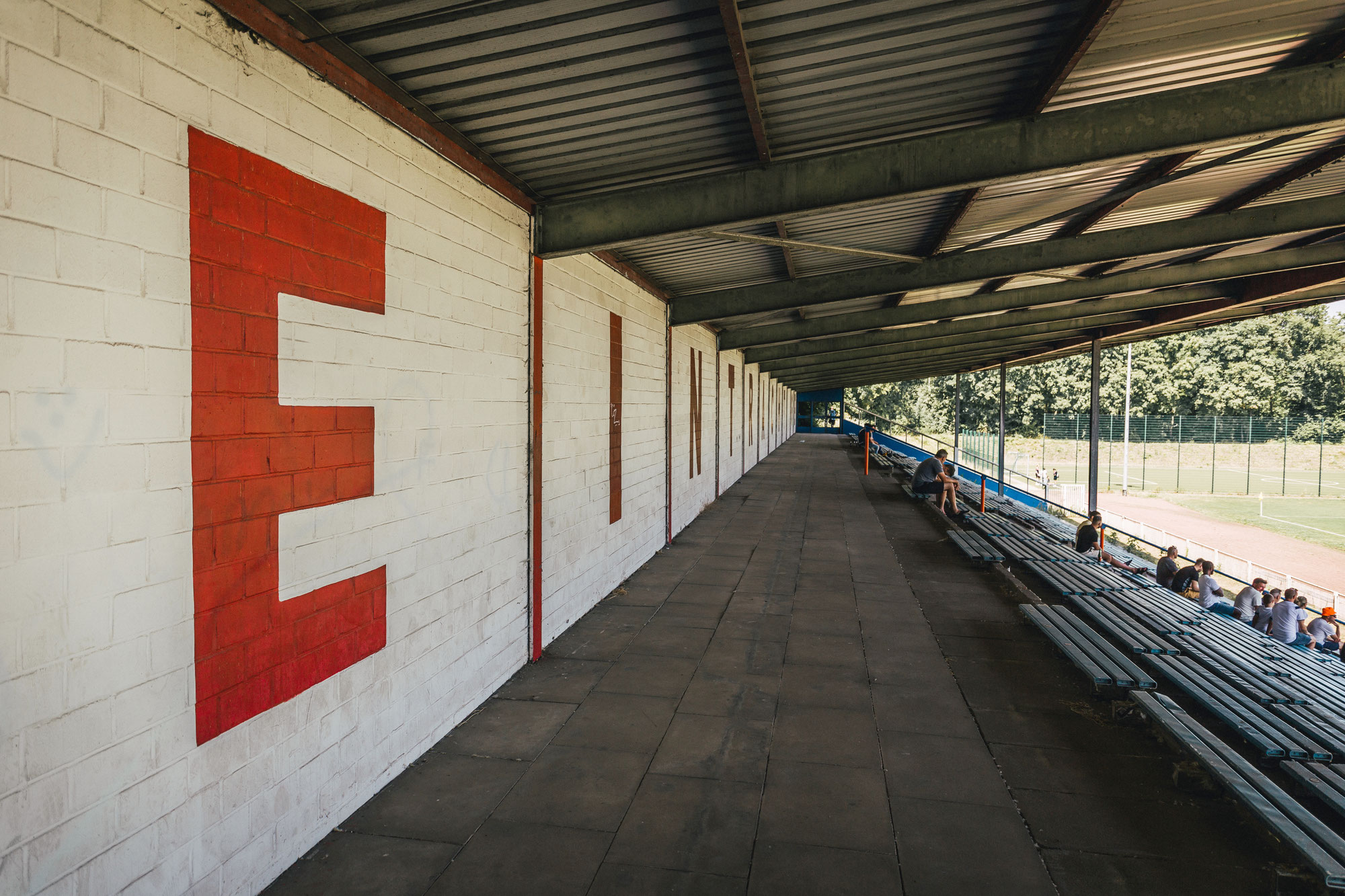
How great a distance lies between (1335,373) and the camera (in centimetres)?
5462

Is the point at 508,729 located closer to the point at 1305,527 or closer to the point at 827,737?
the point at 827,737

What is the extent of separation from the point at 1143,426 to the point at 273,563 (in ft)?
167

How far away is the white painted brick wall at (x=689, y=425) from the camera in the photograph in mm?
11977

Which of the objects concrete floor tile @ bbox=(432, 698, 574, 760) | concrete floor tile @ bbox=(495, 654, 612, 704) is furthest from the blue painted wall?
concrete floor tile @ bbox=(432, 698, 574, 760)

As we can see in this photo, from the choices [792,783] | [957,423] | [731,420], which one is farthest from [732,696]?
[957,423]

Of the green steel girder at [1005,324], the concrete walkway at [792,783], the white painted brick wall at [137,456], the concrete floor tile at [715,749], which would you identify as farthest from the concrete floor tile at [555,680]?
the green steel girder at [1005,324]

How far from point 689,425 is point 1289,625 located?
9410 millimetres

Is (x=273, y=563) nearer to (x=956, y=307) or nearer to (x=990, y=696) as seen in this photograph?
(x=990, y=696)

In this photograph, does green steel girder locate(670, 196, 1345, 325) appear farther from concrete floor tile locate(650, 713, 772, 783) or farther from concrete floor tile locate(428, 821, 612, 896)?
concrete floor tile locate(428, 821, 612, 896)

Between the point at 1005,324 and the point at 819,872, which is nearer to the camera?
the point at 819,872

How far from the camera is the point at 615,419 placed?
8.53m

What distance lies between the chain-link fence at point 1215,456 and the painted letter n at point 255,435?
43.0 meters

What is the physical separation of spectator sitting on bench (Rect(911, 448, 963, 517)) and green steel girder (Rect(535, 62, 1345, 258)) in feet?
33.2

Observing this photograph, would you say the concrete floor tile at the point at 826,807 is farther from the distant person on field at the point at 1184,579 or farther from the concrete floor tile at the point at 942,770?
the distant person on field at the point at 1184,579
